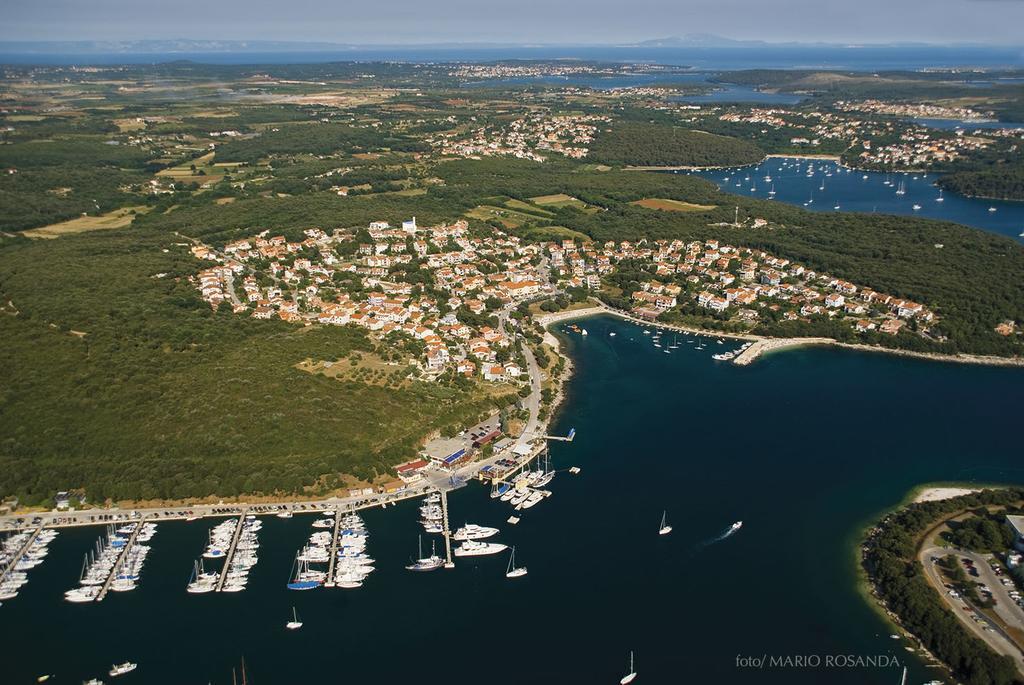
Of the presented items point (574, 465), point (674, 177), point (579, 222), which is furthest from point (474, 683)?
point (674, 177)

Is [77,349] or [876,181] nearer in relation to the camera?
[77,349]

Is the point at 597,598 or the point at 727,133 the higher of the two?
the point at 727,133

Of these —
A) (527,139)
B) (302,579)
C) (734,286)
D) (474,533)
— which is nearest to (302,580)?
(302,579)

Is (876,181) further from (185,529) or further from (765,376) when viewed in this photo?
(185,529)

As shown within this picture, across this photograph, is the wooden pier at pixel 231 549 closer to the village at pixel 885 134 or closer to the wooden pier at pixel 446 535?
the wooden pier at pixel 446 535

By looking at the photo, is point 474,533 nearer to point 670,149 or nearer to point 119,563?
point 119,563

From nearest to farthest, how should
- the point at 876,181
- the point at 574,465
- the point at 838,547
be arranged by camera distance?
1. the point at 838,547
2. the point at 574,465
3. the point at 876,181

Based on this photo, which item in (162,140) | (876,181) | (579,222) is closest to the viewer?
(579,222)
